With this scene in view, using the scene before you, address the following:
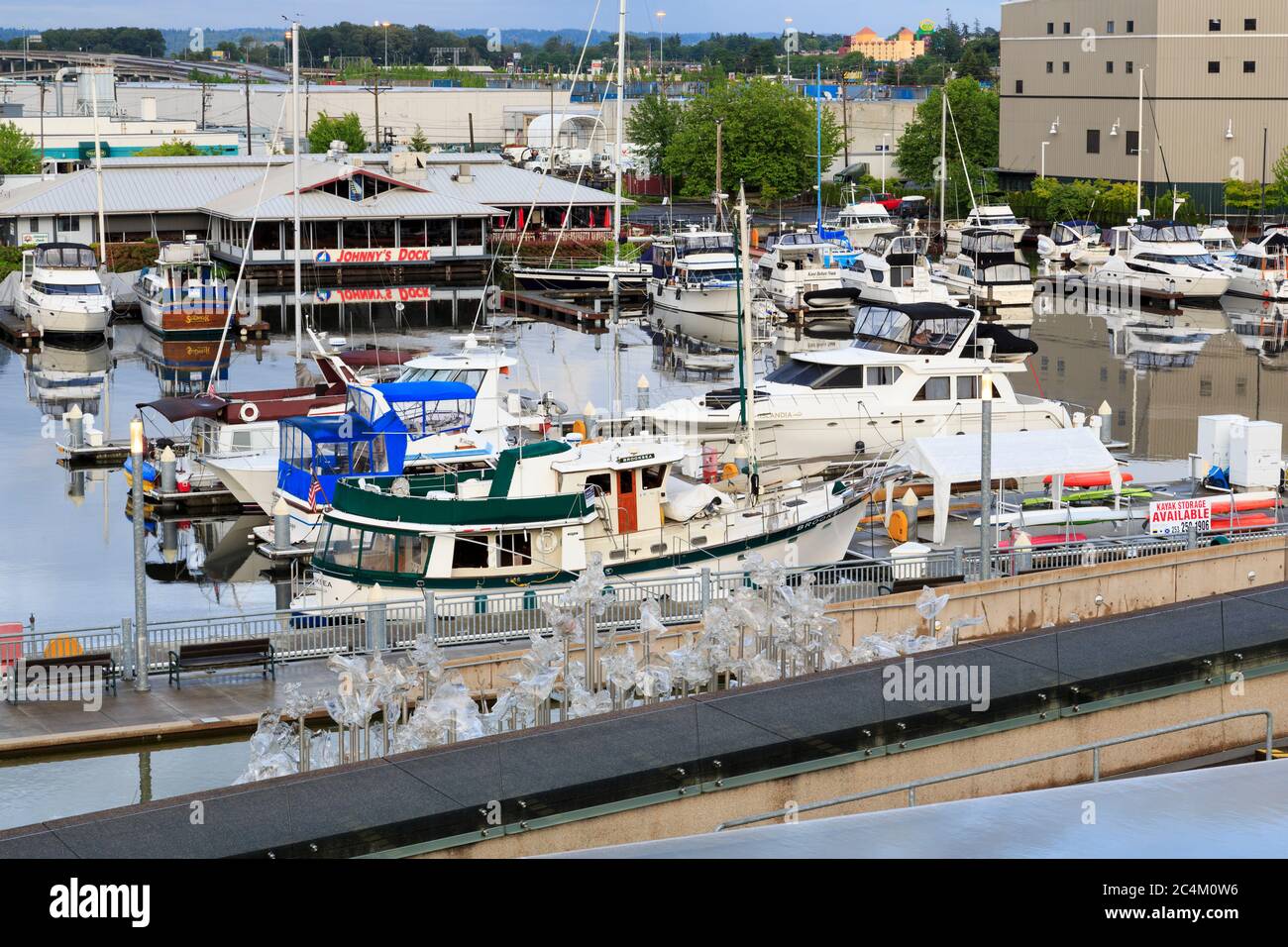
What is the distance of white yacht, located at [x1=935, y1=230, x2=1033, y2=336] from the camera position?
6506 cm

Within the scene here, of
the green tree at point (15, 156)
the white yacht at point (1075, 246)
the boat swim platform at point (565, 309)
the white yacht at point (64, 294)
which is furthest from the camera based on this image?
the green tree at point (15, 156)

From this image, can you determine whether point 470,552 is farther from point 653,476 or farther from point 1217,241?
point 1217,241

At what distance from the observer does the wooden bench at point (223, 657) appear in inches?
827

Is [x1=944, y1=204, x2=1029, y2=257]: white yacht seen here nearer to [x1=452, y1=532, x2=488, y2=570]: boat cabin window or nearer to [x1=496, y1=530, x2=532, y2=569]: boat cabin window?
[x1=496, y1=530, x2=532, y2=569]: boat cabin window

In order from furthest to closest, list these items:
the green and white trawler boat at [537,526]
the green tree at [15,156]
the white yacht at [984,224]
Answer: the green tree at [15,156], the white yacht at [984,224], the green and white trawler boat at [537,526]

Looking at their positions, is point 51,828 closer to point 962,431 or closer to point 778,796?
point 778,796

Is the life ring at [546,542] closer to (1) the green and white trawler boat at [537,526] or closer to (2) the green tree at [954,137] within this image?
(1) the green and white trawler boat at [537,526]

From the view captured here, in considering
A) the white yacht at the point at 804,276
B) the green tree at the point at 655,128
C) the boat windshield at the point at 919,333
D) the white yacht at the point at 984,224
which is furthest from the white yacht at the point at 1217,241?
the green tree at the point at 655,128

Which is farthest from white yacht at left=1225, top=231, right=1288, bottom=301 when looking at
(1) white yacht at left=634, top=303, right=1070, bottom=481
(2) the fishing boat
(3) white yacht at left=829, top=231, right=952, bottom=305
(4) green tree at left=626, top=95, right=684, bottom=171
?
(4) green tree at left=626, top=95, right=684, bottom=171

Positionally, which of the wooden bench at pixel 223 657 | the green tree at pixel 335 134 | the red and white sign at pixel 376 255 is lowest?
the wooden bench at pixel 223 657

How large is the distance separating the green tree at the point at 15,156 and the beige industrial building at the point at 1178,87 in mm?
53209

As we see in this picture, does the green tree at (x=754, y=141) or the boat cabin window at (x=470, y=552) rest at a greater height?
the green tree at (x=754, y=141)

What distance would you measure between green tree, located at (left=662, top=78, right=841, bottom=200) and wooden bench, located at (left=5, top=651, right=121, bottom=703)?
7654 centimetres

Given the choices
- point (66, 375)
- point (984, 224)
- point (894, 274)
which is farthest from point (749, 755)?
point (984, 224)
